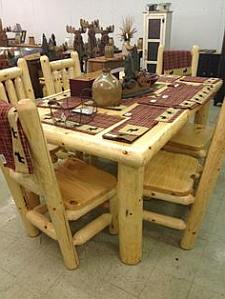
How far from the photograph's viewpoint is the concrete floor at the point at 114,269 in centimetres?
127

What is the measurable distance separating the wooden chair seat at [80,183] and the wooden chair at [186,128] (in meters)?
0.59

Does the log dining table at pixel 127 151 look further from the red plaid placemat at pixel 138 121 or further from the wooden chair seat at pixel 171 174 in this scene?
the wooden chair seat at pixel 171 174

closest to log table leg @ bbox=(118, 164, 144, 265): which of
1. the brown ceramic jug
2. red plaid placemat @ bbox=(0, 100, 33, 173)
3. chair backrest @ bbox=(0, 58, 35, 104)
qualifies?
red plaid placemat @ bbox=(0, 100, 33, 173)

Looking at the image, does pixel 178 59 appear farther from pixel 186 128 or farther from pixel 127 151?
pixel 127 151

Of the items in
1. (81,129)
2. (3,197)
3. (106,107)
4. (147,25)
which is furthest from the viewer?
(147,25)

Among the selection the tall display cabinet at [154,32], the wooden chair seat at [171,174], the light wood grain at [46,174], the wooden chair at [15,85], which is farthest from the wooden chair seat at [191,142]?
the tall display cabinet at [154,32]

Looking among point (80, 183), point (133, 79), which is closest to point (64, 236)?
point (80, 183)

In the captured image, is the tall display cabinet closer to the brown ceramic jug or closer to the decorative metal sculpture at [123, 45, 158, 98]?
the decorative metal sculpture at [123, 45, 158, 98]

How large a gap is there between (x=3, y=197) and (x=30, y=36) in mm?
4881

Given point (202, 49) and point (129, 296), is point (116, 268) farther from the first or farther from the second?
point (202, 49)

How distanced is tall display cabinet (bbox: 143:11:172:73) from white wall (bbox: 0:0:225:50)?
0.48m

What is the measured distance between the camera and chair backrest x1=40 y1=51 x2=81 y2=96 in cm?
195

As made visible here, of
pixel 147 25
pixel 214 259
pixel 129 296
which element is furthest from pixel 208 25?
pixel 129 296

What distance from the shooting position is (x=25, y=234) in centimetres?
163
